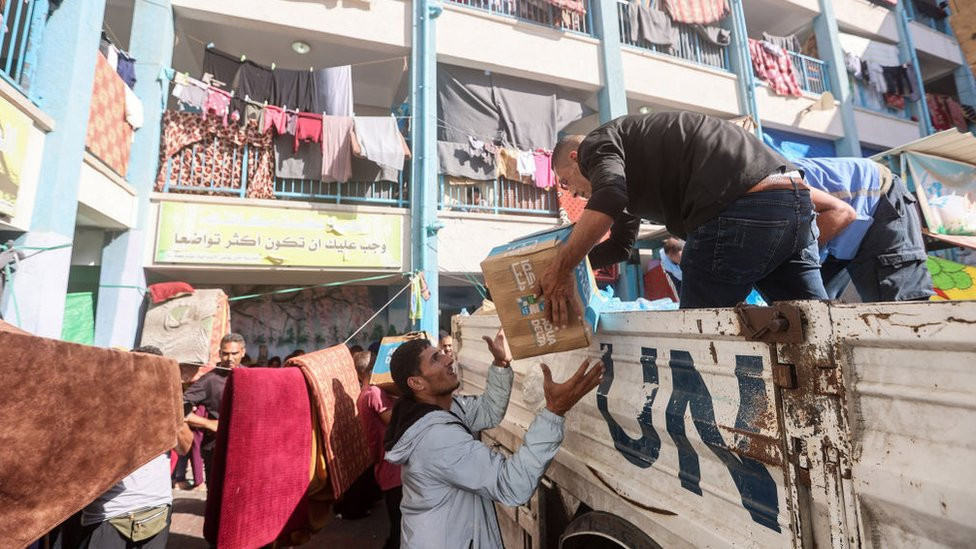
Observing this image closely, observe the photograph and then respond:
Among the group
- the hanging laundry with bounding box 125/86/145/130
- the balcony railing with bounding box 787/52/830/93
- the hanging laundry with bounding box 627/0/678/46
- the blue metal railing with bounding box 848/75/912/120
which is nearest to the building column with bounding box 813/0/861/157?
the balcony railing with bounding box 787/52/830/93

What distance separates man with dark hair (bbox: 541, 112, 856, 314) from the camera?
1.45 metres

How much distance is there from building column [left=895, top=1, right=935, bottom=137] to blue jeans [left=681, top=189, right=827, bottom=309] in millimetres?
14752

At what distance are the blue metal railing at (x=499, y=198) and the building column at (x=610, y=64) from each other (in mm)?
2156

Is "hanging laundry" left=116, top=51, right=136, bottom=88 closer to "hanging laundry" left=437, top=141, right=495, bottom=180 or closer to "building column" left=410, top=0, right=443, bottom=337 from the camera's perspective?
"building column" left=410, top=0, right=443, bottom=337

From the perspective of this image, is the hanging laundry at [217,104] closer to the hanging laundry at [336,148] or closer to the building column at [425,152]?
the hanging laundry at [336,148]

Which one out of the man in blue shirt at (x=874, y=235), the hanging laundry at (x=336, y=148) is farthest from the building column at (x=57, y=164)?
the man in blue shirt at (x=874, y=235)

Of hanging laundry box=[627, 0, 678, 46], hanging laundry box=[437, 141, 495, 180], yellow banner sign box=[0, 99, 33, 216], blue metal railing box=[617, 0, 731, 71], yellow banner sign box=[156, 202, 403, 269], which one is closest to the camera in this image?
yellow banner sign box=[0, 99, 33, 216]

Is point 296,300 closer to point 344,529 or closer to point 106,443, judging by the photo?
point 344,529

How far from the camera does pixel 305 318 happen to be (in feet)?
31.3

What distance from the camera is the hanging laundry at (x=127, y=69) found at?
6.46 m

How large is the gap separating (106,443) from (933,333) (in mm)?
2044

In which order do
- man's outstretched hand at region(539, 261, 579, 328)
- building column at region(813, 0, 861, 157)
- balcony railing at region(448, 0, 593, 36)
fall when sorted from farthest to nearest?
building column at region(813, 0, 861, 157), balcony railing at region(448, 0, 593, 36), man's outstretched hand at region(539, 261, 579, 328)

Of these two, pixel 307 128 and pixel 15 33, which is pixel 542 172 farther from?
pixel 15 33

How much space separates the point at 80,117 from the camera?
5.03m
